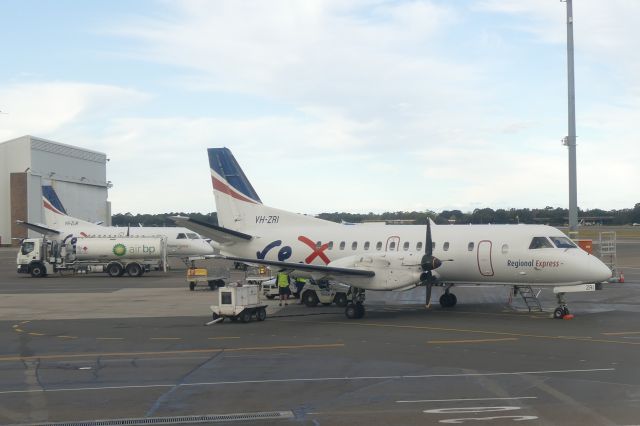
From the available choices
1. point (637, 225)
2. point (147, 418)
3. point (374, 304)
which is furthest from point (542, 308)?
point (637, 225)

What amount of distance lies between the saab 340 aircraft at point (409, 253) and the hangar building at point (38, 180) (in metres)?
73.7

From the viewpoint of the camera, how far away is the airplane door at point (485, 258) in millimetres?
25531

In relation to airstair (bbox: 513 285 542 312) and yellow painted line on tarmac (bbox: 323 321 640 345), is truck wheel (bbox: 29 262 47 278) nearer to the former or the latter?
yellow painted line on tarmac (bbox: 323 321 640 345)

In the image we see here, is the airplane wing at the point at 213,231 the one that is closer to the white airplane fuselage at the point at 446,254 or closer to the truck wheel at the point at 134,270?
the white airplane fuselage at the point at 446,254

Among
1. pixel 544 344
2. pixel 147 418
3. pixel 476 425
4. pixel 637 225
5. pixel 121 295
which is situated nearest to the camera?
pixel 476 425

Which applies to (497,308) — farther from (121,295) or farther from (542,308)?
(121,295)

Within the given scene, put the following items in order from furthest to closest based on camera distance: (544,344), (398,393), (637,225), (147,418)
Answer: (637,225) → (544,344) → (398,393) → (147,418)

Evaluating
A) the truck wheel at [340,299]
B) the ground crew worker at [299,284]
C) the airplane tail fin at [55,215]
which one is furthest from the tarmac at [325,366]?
the airplane tail fin at [55,215]

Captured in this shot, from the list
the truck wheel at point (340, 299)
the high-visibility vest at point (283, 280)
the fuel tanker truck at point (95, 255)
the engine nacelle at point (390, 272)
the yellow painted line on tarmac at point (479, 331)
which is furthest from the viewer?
the fuel tanker truck at point (95, 255)

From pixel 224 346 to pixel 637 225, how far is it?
155 metres

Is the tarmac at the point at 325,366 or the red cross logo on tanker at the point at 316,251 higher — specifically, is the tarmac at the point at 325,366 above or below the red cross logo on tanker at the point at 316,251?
below

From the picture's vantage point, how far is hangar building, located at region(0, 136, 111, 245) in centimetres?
10356

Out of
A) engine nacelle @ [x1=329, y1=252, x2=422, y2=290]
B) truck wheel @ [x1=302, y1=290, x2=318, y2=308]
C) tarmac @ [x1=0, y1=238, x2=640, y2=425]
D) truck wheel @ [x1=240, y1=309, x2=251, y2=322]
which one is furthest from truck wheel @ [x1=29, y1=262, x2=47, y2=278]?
engine nacelle @ [x1=329, y1=252, x2=422, y2=290]

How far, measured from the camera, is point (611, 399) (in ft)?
37.7
